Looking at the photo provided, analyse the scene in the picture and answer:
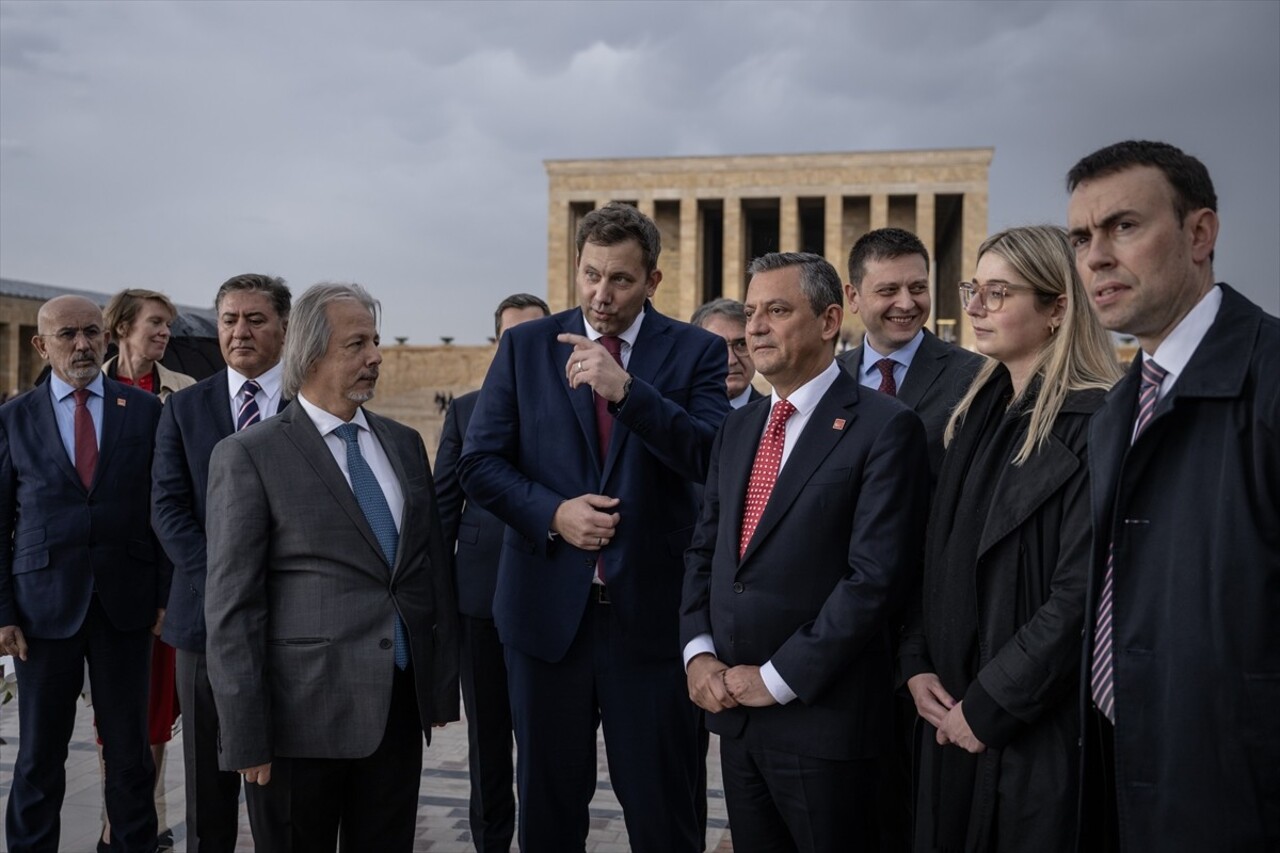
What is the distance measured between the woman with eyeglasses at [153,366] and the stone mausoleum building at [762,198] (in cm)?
3589

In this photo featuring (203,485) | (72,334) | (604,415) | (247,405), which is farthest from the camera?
(72,334)

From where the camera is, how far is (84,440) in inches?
191

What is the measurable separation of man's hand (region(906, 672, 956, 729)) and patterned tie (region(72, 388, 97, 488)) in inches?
152

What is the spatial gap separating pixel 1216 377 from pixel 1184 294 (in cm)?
23

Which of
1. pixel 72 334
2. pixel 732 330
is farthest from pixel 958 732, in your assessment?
pixel 72 334

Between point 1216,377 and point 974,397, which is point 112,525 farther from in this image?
point 1216,377

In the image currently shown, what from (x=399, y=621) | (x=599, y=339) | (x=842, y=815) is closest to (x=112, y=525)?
(x=399, y=621)

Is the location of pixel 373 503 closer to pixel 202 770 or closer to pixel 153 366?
pixel 202 770

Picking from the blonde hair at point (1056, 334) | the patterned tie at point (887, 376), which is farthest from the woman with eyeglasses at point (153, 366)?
the blonde hair at point (1056, 334)

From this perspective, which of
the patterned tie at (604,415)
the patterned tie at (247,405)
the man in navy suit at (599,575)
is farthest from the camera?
the patterned tie at (247,405)

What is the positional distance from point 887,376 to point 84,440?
3793 millimetres

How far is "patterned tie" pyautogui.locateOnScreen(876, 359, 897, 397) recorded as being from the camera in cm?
452

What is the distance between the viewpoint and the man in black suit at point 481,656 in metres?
4.95

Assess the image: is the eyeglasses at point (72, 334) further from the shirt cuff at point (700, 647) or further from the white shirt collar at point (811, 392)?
the white shirt collar at point (811, 392)
